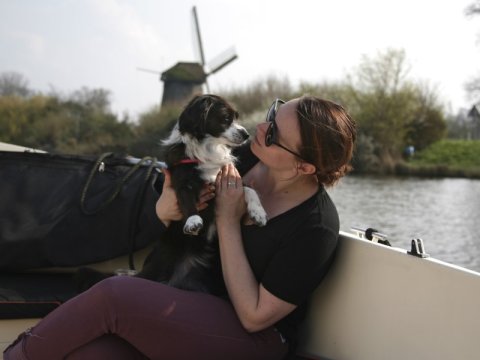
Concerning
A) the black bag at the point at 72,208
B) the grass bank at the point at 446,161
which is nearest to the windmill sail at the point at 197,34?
the grass bank at the point at 446,161

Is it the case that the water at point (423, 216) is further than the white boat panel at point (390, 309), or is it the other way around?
the water at point (423, 216)

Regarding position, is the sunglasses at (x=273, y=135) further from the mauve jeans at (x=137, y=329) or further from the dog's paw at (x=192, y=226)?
the mauve jeans at (x=137, y=329)

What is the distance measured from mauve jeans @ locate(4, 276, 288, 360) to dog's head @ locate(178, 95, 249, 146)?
0.96 meters

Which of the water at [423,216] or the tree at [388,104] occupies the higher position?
the tree at [388,104]

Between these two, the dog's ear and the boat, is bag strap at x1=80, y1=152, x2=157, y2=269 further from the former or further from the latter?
the boat

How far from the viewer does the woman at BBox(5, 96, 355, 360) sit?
1922 millimetres

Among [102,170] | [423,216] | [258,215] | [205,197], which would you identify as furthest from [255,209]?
[423,216]

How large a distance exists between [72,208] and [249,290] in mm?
1620

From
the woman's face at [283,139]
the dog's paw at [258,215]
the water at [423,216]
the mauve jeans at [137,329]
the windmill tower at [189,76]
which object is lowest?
the water at [423,216]

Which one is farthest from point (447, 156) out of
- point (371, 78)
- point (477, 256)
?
point (477, 256)

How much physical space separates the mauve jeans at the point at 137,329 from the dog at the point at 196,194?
27 centimetres

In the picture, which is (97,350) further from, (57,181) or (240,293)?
(57,181)

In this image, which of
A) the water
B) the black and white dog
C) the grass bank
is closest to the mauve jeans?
the black and white dog

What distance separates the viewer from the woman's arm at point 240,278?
1.97 m
